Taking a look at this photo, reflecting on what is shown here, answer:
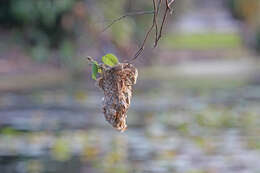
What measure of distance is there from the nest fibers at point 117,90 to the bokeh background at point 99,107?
79 centimetres

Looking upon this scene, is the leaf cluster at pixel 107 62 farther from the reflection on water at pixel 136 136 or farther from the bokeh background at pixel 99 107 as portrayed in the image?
the reflection on water at pixel 136 136

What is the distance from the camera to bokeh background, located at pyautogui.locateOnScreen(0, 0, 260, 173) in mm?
8211

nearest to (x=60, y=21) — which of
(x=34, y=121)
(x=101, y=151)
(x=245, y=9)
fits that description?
(x=34, y=121)

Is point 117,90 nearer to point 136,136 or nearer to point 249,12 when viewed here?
point 136,136

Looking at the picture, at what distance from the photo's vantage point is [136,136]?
32.4 feet

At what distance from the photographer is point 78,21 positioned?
1248cm

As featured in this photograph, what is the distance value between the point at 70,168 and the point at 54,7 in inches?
163

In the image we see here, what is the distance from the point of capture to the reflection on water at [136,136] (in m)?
7.97

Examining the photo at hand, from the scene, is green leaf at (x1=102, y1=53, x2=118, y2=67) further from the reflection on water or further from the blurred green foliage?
the blurred green foliage

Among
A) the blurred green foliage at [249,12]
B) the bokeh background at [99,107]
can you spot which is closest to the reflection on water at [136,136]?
the bokeh background at [99,107]

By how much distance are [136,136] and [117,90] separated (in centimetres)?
586

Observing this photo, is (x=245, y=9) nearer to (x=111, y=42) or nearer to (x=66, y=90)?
(x=66, y=90)

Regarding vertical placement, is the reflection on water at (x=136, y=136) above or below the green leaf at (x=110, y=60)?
above

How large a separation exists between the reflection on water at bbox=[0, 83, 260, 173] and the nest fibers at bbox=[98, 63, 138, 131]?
3625 mm
